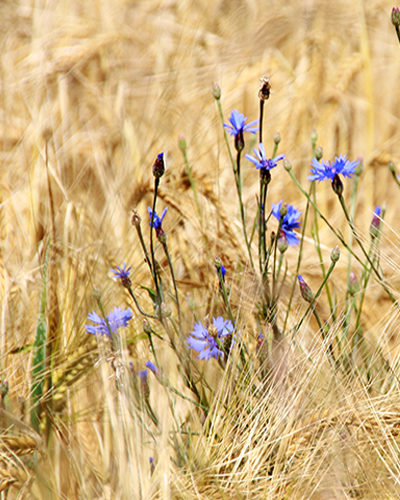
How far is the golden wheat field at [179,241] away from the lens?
2.09 feet

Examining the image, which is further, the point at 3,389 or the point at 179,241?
the point at 179,241

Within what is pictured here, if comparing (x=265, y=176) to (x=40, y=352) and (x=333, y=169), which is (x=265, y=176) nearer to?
(x=333, y=169)

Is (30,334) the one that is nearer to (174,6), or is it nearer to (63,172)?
(63,172)

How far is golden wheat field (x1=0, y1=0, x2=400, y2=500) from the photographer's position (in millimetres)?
636

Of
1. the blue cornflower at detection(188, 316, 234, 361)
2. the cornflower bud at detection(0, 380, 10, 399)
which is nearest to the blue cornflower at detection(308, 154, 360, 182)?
the blue cornflower at detection(188, 316, 234, 361)

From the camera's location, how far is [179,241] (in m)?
1.18

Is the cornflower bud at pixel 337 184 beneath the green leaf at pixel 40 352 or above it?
above

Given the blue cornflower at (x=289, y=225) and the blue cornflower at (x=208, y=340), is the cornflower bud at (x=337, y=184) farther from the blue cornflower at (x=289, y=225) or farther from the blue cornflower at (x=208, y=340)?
the blue cornflower at (x=208, y=340)

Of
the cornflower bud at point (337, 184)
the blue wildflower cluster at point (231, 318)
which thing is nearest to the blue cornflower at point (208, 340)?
the blue wildflower cluster at point (231, 318)

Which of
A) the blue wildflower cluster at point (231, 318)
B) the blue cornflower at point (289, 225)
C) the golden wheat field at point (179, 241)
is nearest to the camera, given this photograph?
the golden wheat field at point (179, 241)

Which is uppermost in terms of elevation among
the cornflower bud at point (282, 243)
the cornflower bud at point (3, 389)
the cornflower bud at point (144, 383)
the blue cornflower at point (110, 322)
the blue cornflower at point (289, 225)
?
the blue cornflower at point (289, 225)

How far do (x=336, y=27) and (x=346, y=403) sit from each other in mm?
1353

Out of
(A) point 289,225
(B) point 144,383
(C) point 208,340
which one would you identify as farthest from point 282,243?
(B) point 144,383

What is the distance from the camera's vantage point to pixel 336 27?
1.72 m
